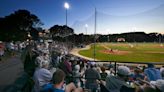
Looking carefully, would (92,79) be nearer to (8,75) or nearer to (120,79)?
(120,79)

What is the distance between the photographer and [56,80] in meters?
3.63

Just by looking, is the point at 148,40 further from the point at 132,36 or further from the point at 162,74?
the point at 162,74

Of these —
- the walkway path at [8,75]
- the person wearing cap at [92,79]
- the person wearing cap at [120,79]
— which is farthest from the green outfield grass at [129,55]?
the person wearing cap at [120,79]

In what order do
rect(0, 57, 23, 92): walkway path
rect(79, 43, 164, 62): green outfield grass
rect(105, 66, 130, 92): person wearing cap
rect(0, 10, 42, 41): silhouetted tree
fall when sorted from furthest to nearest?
rect(0, 10, 42, 41): silhouetted tree < rect(79, 43, 164, 62): green outfield grass < rect(0, 57, 23, 92): walkway path < rect(105, 66, 130, 92): person wearing cap

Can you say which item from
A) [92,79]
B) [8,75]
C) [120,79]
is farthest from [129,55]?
[120,79]

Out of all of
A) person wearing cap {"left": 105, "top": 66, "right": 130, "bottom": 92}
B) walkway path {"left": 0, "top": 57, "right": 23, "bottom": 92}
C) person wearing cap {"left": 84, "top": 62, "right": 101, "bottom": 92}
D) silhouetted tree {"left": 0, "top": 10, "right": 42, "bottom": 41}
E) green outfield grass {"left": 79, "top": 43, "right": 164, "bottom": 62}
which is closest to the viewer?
person wearing cap {"left": 105, "top": 66, "right": 130, "bottom": 92}

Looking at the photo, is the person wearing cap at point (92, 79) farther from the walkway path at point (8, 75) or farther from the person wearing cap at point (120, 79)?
the walkway path at point (8, 75)

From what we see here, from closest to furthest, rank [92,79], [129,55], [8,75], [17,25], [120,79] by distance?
1. [120,79]
2. [92,79]
3. [8,75]
4. [129,55]
5. [17,25]

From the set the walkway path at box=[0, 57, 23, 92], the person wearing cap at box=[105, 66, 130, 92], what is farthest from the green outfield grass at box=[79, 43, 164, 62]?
the person wearing cap at box=[105, 66, 130, 92]

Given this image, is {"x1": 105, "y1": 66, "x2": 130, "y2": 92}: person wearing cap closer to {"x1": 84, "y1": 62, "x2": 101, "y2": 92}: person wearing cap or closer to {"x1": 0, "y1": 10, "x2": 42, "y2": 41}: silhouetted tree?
{"x1": 84, "y1": 62, "x2": 101, "y2": 92}: person wearing cap

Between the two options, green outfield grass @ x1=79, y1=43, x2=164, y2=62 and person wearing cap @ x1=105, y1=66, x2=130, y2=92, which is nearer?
person wearing cap @ x1=105, y1=66, x2=130, y2=92

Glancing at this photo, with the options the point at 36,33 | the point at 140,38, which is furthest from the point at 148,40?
the point at 36,33

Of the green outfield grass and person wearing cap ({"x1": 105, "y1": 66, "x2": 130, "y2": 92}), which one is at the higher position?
person wearing cap ({"x1": 105, "y1": 66, "x2": 130, "y2": 92})

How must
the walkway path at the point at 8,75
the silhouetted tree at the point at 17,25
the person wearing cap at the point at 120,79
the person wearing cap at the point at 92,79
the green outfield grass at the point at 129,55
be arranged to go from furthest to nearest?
1. the silhouetted tree at the point at 17,25
2. the green outfield grass at the point at 129,55
3. the walkway path at the point at 8,75
4. the person wearing cap at the point at 92,79
5. the person wearing cap at the point at 120,79
